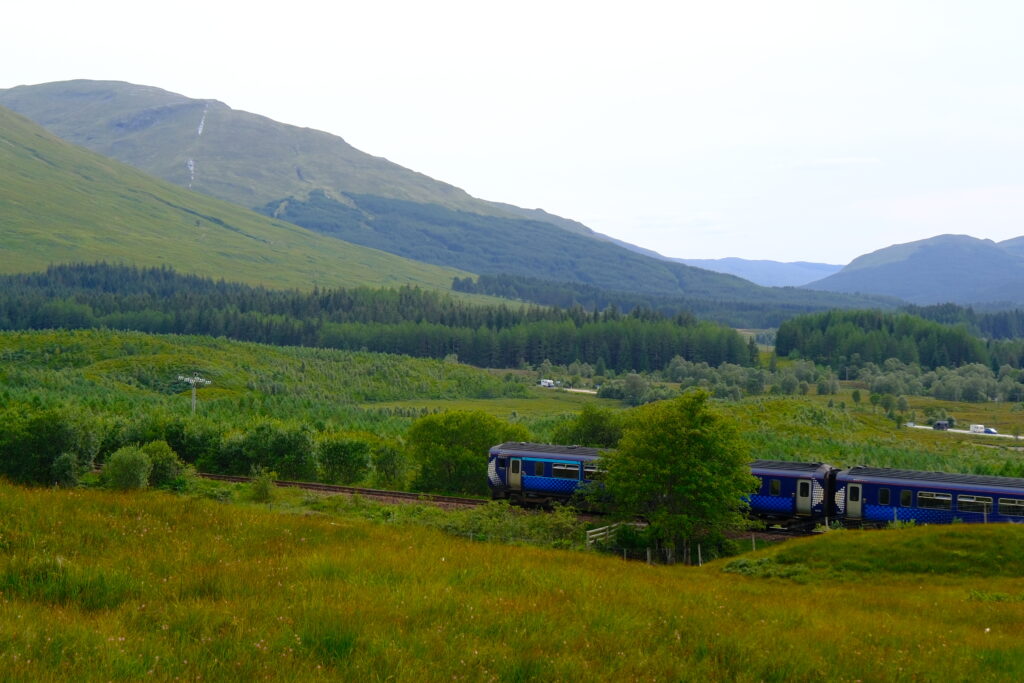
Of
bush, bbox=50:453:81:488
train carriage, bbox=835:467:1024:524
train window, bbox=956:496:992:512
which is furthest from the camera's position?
bush, bbox=50:453:81:488

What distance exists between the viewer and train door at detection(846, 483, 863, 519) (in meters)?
43.4

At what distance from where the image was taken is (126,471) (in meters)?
42.1

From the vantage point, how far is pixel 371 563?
17.1 metres

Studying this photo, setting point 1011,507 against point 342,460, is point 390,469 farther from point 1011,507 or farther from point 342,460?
point 1011,507

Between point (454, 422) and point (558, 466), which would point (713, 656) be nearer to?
point (558, 466)

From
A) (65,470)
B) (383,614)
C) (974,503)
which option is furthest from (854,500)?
(65,470)

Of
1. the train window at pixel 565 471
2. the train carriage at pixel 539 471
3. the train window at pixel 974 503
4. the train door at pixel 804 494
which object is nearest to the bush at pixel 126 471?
the train carriage at pixel 539 471

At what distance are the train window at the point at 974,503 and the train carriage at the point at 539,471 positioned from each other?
18.2m

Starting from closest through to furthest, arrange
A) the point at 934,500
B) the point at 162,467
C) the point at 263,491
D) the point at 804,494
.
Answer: the point at 934,500 → the point at 804,494 → the point at 263,491 → the point at 162,467

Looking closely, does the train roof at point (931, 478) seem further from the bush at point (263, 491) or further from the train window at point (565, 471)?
the bush at point (263, 491)

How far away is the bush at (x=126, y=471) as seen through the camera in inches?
1650

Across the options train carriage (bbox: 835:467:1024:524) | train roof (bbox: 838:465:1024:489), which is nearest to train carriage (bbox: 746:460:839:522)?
train carriage (bbox: 835:467:1024:524)

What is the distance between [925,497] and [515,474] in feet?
70.8

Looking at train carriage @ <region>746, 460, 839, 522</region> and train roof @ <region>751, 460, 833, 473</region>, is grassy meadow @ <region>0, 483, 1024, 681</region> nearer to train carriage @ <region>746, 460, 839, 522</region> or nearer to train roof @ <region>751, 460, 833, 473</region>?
train carriage @ <region>746, 460, 839, 522</region>
